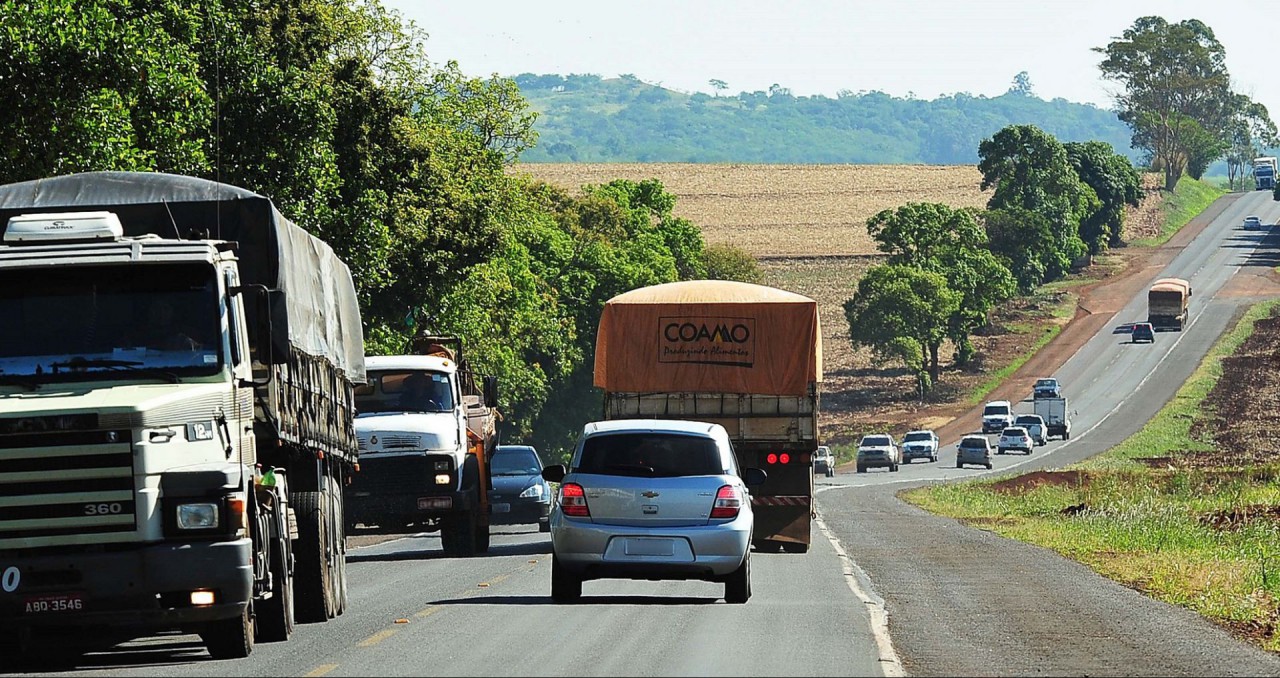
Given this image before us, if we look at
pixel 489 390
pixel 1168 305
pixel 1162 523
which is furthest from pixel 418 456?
pixel 1168 305

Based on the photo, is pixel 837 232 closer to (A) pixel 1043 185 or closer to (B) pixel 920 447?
(A) pixel 1043 185

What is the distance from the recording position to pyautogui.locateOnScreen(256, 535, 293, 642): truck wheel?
1612 cm

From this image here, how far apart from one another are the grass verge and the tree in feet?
375

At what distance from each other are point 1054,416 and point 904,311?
54.6 ft

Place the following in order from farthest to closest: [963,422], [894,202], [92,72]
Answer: [894,202] < [963,422] < [92,72]

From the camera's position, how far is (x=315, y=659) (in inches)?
576

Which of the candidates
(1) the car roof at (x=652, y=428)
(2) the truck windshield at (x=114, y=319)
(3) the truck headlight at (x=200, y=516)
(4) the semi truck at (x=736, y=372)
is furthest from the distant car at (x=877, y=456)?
(3) the truck headlight at (x=200, y=516)

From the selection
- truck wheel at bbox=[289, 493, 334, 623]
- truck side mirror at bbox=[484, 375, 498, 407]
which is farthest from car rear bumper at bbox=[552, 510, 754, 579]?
truck side mirror at bbox=[484, 375, 498, 407]

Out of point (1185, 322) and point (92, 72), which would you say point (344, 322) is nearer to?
point (92, 72)

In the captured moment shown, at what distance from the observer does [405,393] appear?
92.0 feet

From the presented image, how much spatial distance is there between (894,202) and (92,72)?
496 feet

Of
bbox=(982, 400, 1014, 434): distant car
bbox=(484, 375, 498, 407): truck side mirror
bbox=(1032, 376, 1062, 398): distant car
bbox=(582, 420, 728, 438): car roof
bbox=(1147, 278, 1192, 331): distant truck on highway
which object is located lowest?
bbox=(982, 400, 1014, 434): distant car

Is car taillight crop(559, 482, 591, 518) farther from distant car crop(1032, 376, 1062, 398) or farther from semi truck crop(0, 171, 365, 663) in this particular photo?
distant car crop(1032, 376, 1062, 398)

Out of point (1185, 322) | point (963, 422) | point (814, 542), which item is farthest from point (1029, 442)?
point (814, 542)
